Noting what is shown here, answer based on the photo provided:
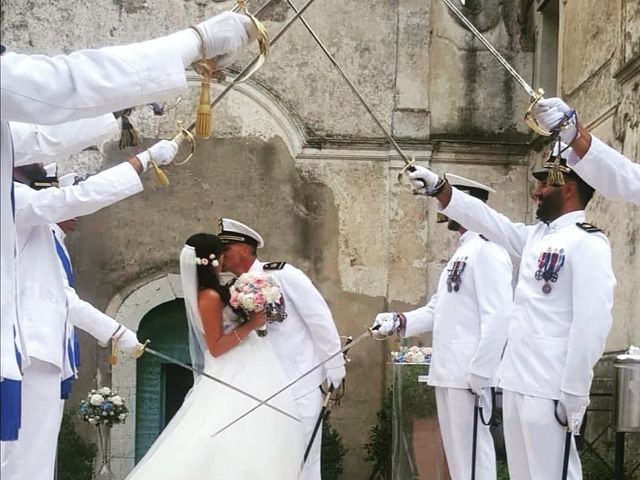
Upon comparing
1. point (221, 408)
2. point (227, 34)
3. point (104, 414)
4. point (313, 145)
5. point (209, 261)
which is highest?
point (313, 145)

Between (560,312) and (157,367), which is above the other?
(560,312)

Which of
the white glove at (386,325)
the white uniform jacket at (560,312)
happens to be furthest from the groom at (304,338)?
the white uniform jacket at (560,312)

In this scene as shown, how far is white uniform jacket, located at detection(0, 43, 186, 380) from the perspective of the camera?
282cm

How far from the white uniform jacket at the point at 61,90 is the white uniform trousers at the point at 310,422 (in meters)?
3.90

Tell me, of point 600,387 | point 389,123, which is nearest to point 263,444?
point 600,387

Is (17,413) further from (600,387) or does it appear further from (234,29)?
(600,387)

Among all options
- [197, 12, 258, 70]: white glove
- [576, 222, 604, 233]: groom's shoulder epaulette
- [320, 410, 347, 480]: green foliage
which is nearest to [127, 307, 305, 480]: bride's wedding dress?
[576, 222, 604, 233]: groom's shoulder epaulette

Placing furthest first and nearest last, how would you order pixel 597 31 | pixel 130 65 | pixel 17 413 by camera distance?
1. pixel 597 31
2. pixel 17 413
3. pixel 130 65

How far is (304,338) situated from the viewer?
7.13m

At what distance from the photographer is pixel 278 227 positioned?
1132 cm

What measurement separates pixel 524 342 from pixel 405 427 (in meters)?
3.61

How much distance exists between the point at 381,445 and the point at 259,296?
459 centimetres

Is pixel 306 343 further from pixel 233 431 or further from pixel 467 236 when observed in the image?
pixel 467 236

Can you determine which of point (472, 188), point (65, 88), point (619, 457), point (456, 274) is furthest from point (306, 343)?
point (65, 88)
